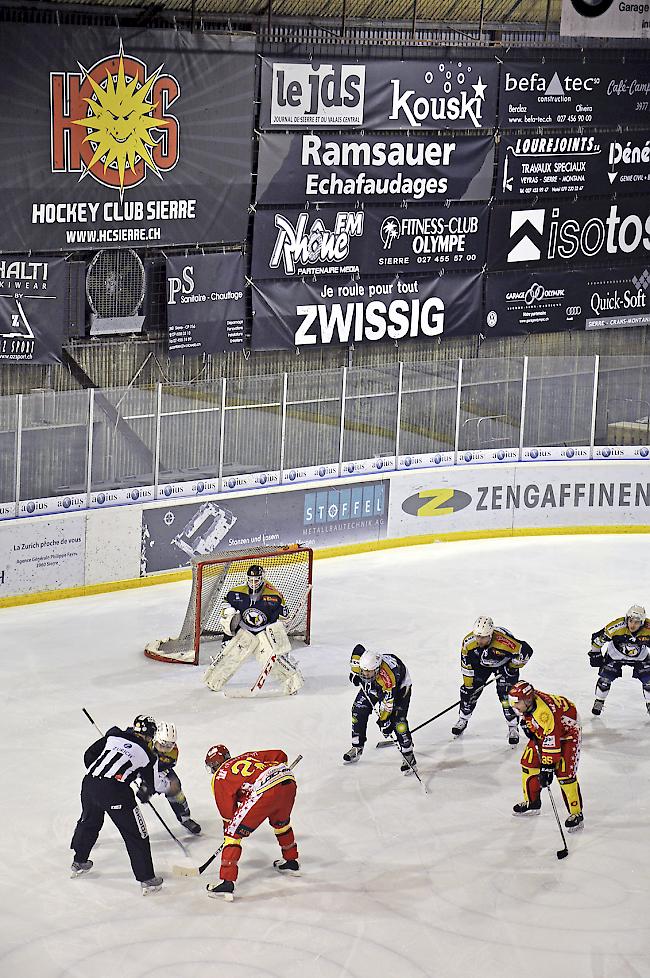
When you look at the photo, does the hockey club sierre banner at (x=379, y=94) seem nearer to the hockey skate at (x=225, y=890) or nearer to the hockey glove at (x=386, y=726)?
the hockey glove at (x=386, y=726)

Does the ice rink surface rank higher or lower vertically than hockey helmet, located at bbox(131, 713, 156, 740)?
lower

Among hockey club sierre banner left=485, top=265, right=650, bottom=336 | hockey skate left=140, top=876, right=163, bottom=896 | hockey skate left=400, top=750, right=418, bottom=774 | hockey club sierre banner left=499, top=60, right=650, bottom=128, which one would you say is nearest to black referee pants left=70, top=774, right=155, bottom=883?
hockey skate left=140, top=876, right=163, bottom=896

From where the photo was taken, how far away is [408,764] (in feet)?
37.9

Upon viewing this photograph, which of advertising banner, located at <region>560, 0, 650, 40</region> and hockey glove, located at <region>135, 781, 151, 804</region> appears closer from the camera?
hockey glove, located at <region>135, 781, 151, 804</region>

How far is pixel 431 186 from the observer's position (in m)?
17.8

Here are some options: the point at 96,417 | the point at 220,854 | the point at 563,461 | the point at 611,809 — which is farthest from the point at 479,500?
the point at 220,854

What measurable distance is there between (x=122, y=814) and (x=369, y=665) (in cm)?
235

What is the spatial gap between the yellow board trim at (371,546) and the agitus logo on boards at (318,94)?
4.60m

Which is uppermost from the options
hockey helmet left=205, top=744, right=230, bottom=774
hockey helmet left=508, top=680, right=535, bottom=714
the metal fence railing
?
the metal fence railing

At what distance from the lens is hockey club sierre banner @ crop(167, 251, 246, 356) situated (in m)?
16.4

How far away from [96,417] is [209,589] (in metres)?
2.63

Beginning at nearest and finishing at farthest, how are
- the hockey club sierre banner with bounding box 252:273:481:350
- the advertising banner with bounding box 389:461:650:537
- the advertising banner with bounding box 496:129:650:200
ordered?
the hockey club sierre banner with bounding box 252:273:481:350
the advertising banner with bounding box 389:461:650:537
the advertising banner with bounding box 496:129:650:200

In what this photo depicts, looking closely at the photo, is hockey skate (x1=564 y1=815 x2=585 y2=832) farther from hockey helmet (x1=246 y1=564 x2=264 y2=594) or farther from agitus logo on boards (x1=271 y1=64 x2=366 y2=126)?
agitus logo on boards (x1=271 y1=64 x2=366 y2=126)

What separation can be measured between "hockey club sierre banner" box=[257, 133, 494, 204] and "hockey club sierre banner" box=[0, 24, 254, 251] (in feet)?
1.44
